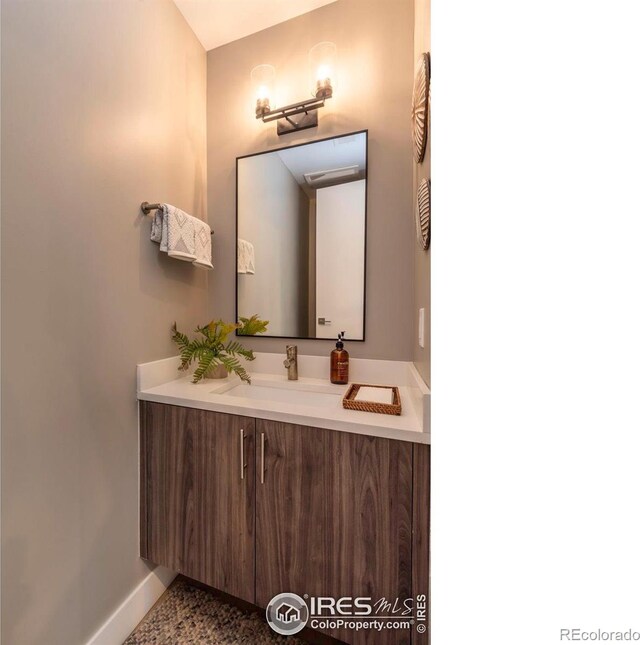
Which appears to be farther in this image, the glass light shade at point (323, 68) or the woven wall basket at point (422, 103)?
the glass light shade at point (323, 68)

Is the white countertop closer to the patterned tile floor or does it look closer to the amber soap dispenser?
the amber soap dispenser

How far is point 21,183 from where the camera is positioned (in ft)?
2.32

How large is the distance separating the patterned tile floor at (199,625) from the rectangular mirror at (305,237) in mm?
1180

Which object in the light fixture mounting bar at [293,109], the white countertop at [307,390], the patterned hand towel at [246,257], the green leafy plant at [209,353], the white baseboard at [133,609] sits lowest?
the white baseboard at [133,609]

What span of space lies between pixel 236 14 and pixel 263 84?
34cm

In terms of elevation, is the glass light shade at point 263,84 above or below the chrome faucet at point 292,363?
above

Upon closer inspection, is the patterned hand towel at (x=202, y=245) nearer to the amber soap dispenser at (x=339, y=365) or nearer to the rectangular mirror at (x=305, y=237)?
the rectangular mirror at (x=305, y=237)

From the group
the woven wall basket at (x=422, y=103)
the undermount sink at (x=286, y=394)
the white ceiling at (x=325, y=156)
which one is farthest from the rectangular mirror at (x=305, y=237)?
the woven wall basket at (x=422, y=103)

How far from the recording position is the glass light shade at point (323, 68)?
4.01 ft
